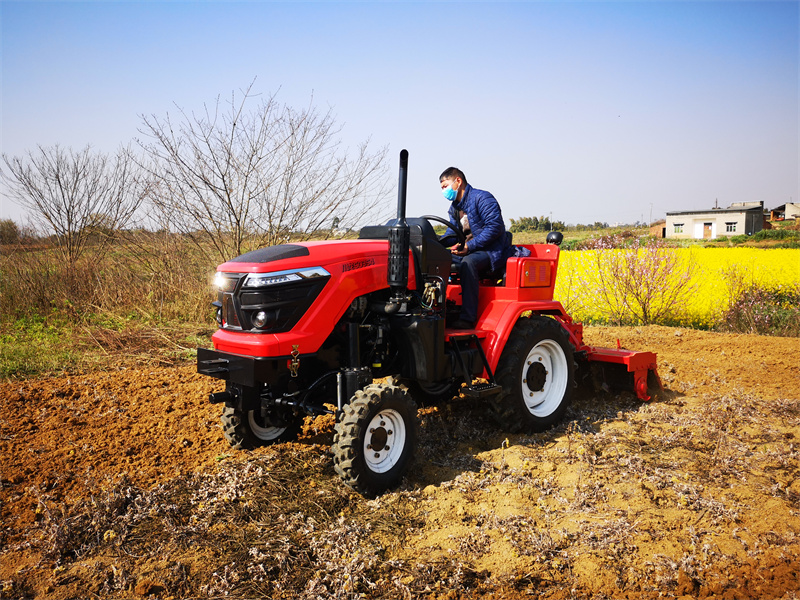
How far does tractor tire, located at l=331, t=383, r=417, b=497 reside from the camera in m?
3.61

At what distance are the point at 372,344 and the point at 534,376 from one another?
165cm

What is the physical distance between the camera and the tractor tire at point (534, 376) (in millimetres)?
4816

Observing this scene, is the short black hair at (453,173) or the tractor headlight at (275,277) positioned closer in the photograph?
the tractor headlight at (275,277)

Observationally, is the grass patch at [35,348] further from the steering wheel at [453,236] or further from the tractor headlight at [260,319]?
the steering wheel at [453,236]

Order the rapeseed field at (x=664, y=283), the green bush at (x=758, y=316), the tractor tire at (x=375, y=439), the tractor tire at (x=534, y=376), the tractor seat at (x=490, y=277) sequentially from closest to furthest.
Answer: the tractor tire at (x=375, y=439)
the tractor tire at (x=534, y=376)
the tractor seat at (x=490, y=277)
the green bush at (x=758, y=316)
the rapeseed field at (x=664, y=283)

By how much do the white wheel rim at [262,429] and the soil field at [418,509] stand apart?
121mm

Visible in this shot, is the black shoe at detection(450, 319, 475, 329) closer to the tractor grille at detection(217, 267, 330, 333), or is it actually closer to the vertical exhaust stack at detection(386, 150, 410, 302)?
the vertical exhaust stack at detection(386, 150, 410, 302)

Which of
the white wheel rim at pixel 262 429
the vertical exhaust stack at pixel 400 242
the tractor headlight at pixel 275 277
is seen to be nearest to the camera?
the tractor headlight at pixel 275 277

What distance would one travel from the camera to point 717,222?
4725 cm

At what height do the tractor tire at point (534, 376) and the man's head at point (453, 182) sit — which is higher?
the man's head at point (453, 182)

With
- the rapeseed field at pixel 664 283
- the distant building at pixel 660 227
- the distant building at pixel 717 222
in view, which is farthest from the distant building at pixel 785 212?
the rapeseed field at pixel 664 283

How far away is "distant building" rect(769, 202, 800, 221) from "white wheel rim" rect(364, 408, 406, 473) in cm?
5021

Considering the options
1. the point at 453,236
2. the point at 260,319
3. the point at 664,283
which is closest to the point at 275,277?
the point at 260,319

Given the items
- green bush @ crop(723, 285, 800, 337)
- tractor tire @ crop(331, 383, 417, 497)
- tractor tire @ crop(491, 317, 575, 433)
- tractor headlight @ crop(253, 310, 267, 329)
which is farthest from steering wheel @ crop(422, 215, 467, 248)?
green bush @ crop(723, 285, 800, 337)
